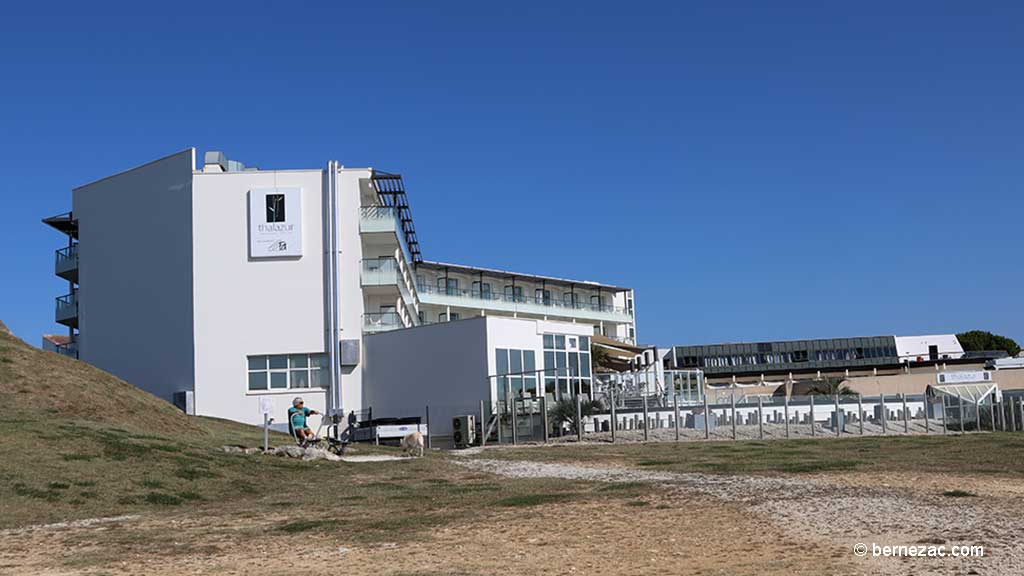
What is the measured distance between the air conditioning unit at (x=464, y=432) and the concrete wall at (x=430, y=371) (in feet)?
13.8

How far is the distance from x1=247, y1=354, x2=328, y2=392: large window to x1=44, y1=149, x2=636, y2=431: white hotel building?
0.17 feet

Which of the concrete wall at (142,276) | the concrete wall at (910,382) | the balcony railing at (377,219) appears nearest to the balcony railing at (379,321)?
the balcony railing at (377,219)

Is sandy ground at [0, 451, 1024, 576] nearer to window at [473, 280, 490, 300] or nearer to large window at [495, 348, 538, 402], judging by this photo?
large window at [495, 348, 538, 402]

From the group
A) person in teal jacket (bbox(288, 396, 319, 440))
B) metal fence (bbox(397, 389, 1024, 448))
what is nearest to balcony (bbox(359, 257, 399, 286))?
metal fence (bbox(397, 389, 1024, 448))

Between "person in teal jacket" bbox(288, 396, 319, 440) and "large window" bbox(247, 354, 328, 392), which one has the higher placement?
"large window" bbox(247, 354, 328, 392)

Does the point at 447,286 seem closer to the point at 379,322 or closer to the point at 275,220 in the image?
the point at 379,322

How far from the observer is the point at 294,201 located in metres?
51.8

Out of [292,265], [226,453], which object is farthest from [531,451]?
[292,265]

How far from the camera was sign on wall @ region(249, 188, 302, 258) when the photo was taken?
2031 inches

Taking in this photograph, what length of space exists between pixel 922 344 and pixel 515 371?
87.8 m

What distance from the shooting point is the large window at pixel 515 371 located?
44438mm

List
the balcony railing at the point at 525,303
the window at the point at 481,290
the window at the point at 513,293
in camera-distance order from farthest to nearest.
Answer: the window at the point at 513,293 → the window at the point at 481,290 → the balcony railing at the point at 525,303

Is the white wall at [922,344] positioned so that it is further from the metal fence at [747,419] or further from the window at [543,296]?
the metal fence at [747,419]

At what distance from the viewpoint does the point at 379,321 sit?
2073 inches
